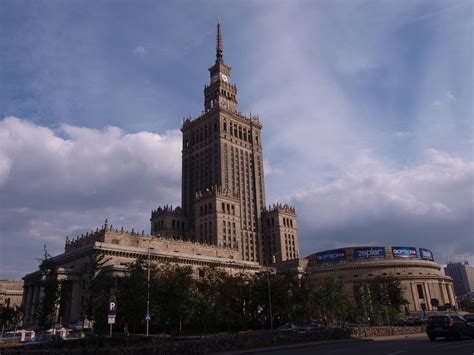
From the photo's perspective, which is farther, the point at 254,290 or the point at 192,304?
the point at 254,290

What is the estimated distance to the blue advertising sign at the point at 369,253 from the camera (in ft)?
492

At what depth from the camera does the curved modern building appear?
143750 millimetres

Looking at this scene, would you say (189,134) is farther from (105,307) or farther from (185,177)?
(105,307)

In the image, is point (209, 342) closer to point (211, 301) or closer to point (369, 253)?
point (211, 301)

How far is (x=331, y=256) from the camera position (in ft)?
504

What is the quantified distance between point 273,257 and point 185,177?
55.1m

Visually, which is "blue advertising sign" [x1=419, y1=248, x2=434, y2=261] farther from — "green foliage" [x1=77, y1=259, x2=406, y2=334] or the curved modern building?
"green foliage" [x1=77, y1=259, x2=406, y2=334]

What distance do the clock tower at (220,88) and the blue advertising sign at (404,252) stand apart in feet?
305

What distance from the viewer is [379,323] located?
88.4 metres

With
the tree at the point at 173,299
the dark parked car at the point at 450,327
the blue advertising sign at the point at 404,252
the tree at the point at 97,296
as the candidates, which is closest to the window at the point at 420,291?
the blue advertising sign at the point at 404,252

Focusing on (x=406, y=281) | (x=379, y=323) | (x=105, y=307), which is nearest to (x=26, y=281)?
(x=105, y=307)

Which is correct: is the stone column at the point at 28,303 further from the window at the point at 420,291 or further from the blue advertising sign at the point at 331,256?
the window at the point at 420,291

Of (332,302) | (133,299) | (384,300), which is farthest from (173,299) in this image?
(384,300)

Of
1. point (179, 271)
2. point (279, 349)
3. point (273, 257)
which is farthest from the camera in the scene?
point (273, 257)
